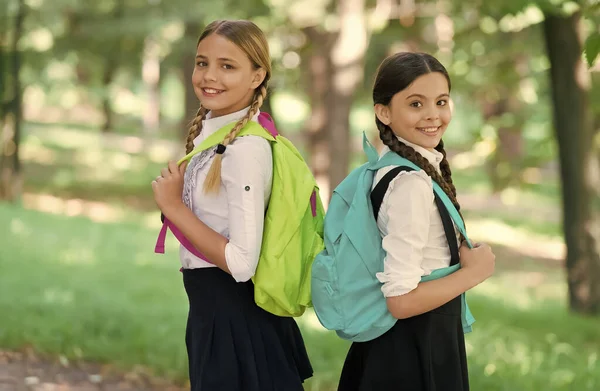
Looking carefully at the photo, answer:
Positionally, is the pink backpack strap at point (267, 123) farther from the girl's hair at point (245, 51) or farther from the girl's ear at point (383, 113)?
the girl's ear at point (383, 113)

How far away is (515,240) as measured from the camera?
17.8 m

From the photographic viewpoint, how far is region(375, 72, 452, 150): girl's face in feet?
8.22

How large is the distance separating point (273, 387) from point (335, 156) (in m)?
8.48

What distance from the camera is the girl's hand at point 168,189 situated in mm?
2605

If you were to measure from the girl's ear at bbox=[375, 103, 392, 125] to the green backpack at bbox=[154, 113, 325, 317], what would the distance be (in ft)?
0.97

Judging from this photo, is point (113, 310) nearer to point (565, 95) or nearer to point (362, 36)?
point (565, 95)

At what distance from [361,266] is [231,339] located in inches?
20.1

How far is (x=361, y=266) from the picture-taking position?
2.48m

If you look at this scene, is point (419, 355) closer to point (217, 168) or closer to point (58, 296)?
point (217, 168)

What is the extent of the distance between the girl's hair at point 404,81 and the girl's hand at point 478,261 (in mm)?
154

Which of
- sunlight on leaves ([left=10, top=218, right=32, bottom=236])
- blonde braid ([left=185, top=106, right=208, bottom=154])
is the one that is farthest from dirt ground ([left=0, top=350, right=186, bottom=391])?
sunlight on leaves ([left=10, top=218, right=32, bottom=236])

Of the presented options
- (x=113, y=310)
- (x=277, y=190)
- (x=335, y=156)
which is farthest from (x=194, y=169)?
(x=335, y=156)

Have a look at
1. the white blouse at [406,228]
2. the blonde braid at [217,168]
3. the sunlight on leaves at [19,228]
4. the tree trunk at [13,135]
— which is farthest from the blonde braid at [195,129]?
the tree trunk at [13,135]

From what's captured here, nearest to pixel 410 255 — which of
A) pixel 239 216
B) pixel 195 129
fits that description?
pixel 239 216
